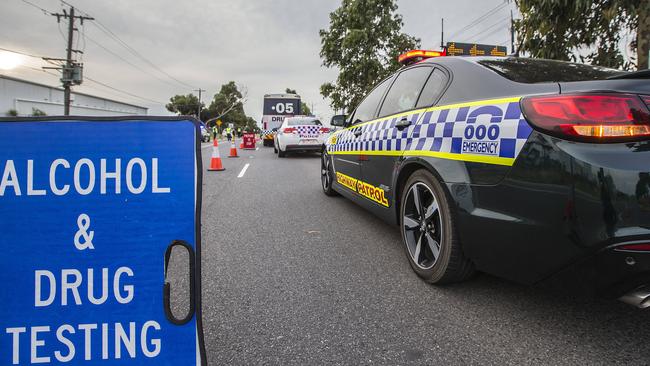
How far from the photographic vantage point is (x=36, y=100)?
46.1m

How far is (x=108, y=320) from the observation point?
1.32 metres

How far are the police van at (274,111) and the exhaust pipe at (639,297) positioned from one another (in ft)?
69.8

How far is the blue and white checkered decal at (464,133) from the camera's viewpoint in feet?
5.76

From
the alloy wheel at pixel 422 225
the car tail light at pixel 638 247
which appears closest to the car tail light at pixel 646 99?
the car tail light at pixel 638 247

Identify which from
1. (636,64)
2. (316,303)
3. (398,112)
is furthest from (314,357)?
(636,64)

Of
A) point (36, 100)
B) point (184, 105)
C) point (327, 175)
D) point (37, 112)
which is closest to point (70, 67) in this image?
point (37, 112)

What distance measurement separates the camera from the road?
171 centimetres

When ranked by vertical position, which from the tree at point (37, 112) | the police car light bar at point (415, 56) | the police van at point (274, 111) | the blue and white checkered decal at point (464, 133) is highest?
the tree at point (37, 112)

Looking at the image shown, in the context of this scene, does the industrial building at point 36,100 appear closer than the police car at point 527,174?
No

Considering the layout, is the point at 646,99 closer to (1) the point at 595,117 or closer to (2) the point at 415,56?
(1) the point at 595,117

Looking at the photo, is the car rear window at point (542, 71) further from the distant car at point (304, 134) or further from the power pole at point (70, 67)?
the power pole at point (70, 67)

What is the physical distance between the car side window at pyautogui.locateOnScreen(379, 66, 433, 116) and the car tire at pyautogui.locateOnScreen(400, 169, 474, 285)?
685 mm

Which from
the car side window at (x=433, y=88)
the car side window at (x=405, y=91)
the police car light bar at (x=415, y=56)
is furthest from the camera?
the police car light bar at (x=415, y=56)

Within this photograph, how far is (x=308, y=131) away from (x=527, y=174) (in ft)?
37.5
